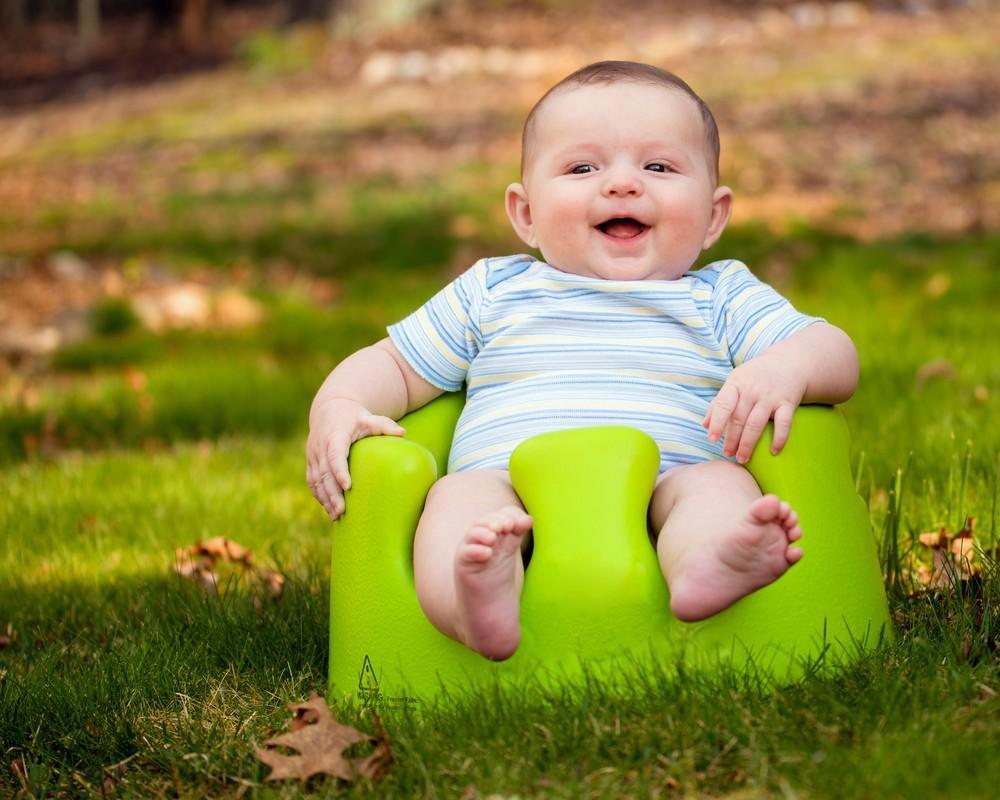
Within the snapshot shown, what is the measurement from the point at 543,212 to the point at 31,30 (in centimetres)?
2601

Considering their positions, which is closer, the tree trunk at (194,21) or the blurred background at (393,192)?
the blurred background at (393,192)

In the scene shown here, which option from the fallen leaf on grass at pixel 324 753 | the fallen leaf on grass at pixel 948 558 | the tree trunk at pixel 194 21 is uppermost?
the tree trunk at pixel 194 21

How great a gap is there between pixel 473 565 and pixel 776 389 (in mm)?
559

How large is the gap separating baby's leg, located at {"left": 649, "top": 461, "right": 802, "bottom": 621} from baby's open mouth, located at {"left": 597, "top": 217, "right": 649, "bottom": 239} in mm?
501

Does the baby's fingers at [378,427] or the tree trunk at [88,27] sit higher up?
the tree trunk at [88,27]

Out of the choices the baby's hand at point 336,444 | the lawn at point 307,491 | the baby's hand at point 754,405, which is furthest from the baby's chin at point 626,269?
the lawn at point 307,491

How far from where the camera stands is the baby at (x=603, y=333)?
6.69ft

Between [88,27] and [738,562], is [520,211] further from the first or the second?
[88,27]

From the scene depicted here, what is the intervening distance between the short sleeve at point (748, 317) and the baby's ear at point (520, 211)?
37cm

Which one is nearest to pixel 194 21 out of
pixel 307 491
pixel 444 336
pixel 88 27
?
pixel 88 27

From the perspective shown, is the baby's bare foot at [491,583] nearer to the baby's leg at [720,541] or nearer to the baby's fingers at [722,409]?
the baby's leg at [720,541]

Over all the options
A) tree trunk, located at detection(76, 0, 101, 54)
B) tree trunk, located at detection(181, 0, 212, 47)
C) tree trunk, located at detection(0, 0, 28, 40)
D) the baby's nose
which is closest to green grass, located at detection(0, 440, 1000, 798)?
the baby's nose

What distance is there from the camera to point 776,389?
6.34 ft

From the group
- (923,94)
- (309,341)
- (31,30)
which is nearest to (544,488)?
(309,341)
